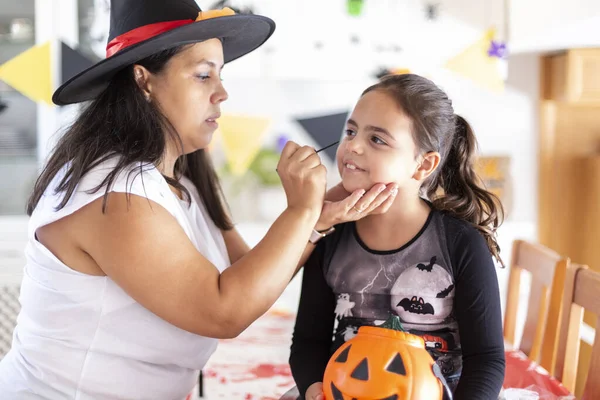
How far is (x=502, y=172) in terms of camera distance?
3.56 meters

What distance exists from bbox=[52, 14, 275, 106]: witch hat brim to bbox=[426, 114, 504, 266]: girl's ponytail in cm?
47

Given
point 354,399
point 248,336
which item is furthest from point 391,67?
point 354,399

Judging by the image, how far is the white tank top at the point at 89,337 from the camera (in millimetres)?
1244

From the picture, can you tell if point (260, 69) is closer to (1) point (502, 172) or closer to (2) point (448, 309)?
(1) point (502, 172)

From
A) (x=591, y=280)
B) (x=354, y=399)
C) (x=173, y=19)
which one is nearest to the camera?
(x=354, y=399)

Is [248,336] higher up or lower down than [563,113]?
lower down

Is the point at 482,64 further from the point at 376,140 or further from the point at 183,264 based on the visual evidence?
the point at 183,264

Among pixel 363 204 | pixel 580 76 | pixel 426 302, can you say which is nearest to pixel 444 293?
pixel 426 302

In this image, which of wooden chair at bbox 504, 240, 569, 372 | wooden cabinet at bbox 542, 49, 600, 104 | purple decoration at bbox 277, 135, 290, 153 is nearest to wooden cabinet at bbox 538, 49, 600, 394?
wooden cabinet at bbox 542, 49, 600, 104

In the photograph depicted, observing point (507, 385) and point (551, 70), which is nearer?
point (507, 385)

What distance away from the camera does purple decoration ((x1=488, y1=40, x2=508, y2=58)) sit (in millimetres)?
3262

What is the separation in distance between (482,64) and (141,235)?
2.52 meters

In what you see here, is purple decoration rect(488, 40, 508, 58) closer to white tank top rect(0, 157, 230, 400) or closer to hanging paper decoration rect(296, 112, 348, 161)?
hanging paper decoration rect(296, 112, 348, 161)

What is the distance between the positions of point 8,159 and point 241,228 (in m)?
1.15
